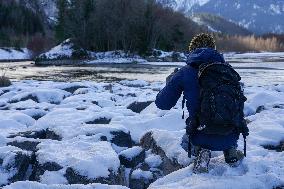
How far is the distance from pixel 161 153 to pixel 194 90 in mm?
2579

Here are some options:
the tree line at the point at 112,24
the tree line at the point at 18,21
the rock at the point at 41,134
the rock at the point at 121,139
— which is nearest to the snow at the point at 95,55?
the tree line at the point at 112,24

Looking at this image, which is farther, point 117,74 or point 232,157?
point 117,74

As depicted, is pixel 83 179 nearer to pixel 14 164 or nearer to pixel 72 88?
pixel 14 164

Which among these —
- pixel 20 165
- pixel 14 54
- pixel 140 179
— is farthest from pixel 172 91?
pixel 14 54

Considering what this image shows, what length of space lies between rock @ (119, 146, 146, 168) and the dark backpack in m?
2.81

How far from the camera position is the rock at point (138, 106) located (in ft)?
36.1

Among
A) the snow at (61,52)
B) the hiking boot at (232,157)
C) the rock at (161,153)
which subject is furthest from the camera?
the snow at (61,52)

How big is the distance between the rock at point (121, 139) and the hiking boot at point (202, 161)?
3.27m

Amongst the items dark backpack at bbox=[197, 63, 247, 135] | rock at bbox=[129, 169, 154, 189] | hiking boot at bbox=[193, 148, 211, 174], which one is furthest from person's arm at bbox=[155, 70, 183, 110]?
rock at bbox=[129, 169, 154, 189]

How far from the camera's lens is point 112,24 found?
166 feet

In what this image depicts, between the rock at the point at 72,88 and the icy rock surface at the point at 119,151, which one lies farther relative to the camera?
the rock at the point at 72,88

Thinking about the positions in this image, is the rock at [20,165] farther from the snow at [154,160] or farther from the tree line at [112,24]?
the tree line at [112,24]

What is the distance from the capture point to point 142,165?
6586 mm

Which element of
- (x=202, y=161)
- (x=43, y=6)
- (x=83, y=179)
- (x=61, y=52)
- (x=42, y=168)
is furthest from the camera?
(x=43, y=6)
